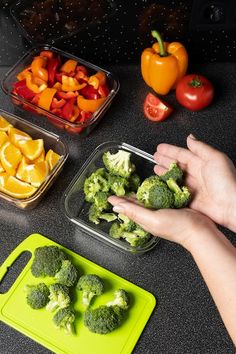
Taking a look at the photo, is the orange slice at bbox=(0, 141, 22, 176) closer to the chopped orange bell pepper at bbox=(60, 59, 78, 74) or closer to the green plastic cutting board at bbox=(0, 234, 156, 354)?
the green plastic cutting board at bbox=(0, 234, 156, 354)

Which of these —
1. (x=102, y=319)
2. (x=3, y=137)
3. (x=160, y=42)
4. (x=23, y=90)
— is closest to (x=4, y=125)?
(x=3, y=137)

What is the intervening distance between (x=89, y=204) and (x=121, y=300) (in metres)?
A: 0.34

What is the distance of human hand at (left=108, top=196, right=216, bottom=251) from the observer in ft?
4.15

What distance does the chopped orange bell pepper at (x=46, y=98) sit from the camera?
66.3 inches

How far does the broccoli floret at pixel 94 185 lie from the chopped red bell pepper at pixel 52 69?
1.36 ft

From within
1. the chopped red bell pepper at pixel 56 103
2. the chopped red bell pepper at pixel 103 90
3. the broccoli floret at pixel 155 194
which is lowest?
the broccoli floret at pixel 155 194

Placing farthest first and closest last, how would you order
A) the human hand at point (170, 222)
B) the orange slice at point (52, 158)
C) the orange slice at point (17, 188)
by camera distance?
1. the orange slice at point (52, 158)
2. the orange slice at point (17, 188)
3. the human hand at point (170, 222)

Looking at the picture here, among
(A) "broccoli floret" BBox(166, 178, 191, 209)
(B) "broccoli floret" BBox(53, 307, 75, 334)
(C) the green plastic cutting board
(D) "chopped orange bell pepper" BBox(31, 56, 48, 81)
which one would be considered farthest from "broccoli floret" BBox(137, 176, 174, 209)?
(D) "chopped orange bell pepper" BBox(31, 56, 48, 81)

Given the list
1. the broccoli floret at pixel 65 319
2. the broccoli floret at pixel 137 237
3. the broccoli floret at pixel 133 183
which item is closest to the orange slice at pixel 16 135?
the broccoli floret at pixel 133 183

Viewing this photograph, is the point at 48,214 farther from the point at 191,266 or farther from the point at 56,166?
the point at 191,266

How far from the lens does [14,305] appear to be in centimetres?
138

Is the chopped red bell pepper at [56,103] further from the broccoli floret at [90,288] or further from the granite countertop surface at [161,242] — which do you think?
the broccoli floret at [90,288]

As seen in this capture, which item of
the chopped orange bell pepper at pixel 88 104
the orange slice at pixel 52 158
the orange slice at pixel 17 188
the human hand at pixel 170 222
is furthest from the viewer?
the chopped orange bell pepper at pixel 88 104

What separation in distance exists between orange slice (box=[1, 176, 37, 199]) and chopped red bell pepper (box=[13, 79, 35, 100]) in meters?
0.35
